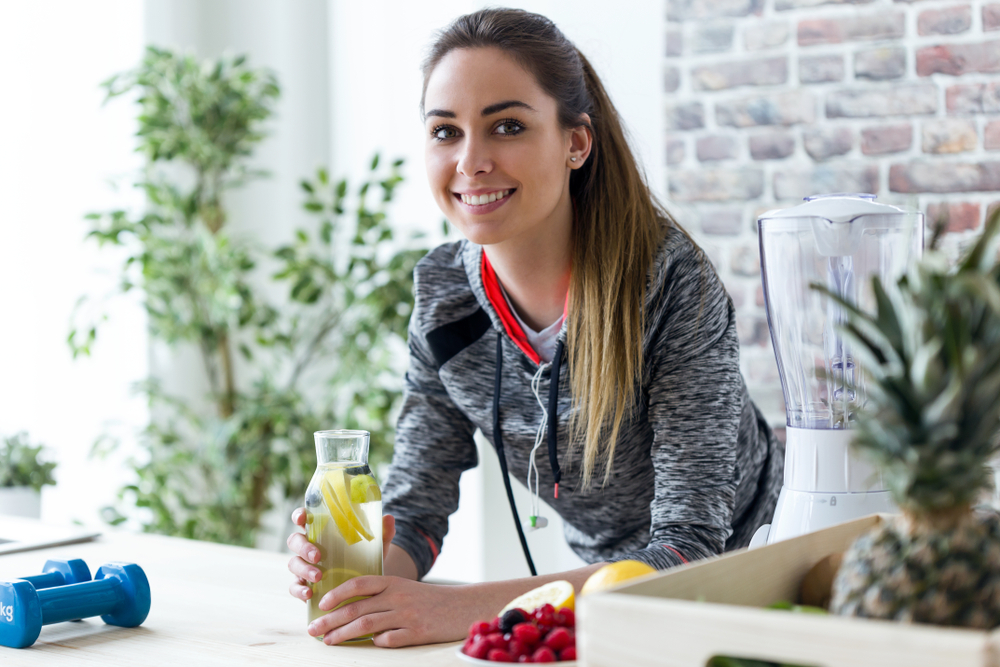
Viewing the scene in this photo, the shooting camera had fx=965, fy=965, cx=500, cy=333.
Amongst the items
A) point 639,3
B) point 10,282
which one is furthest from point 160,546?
point 639,3

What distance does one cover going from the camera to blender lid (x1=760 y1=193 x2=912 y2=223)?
1.11 metres

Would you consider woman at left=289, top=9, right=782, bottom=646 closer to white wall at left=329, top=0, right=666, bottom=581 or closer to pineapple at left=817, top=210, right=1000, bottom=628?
pineapple at left=817, top=210, right=1000, bottom=628

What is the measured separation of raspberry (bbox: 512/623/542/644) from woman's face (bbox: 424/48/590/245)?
2.12ft

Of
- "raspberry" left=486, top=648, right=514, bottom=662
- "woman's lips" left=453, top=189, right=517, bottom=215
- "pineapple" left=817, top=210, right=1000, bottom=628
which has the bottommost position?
"raspberry" left=486, top=648, right=514, bottom=662

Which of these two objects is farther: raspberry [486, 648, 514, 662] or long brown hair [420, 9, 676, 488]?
long brown hair [420, 9, 676, 488]

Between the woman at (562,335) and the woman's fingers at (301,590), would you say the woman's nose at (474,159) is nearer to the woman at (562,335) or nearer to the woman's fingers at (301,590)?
the woman at (562,335)

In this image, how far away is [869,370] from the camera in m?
0.63

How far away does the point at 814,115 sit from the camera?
2338 mm

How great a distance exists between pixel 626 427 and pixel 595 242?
28 centimetres

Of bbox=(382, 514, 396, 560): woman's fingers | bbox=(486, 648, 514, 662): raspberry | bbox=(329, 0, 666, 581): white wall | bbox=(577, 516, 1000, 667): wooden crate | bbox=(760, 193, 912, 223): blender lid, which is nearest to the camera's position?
bbox=(577, 516, 1000, 667): wooden crate

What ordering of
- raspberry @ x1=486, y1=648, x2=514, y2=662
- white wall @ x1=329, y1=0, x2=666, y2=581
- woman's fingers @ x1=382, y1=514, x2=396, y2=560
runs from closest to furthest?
raspberry @ x1=486, y1=648, x2=514, y2=662 → woman's fingers @ x1=382, y1=514, x2=396, y2=560 → white wall @ x1=329, y1=0, x2=666, y2=581

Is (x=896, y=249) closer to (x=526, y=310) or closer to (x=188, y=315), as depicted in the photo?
(x=526, y=310)

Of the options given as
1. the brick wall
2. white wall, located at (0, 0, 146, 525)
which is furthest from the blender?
white wall, located at (0, 0, 146, 525)

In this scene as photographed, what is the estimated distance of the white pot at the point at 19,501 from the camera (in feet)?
6.84
